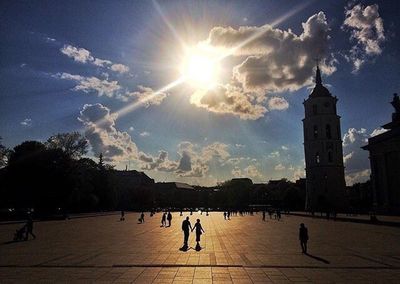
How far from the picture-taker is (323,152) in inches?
3565

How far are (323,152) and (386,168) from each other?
3144cm

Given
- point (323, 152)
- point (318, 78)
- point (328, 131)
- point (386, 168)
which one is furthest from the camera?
point (318, 78)

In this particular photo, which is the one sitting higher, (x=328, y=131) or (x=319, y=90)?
(x=319, y=90)

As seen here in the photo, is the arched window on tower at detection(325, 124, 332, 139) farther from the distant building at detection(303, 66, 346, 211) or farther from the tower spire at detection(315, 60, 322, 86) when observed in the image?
the tower spire at detection(315, 60, 322, 86)

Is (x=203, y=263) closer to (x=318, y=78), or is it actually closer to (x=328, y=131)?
(x=328, y=131)

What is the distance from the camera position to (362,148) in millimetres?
67062

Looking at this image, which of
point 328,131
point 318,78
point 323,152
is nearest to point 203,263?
point 323,152

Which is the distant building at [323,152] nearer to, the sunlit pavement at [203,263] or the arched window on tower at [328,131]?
the arched window on tower at [328,131]

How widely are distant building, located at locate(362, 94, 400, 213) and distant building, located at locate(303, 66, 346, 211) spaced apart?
2568cm

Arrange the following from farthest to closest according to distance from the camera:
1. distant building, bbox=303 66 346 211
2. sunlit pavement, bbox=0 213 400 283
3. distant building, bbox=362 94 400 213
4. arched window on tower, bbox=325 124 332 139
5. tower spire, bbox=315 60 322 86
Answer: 1. tower spire, bbox=315 60 322 86
2. arched window on tower, bbox=325 124 332 139
3. distant building, bbox=303 66 346 211
4. distant building, bbox=362 94 400 213
5. sunlit pavement, bbox=0 213 400 283

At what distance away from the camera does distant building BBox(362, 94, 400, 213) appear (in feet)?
186

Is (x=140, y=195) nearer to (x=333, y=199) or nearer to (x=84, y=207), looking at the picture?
(x=84, y=207)

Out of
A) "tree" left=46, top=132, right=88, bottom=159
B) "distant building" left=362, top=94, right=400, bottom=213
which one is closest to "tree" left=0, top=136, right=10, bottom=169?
"tree" left=46, top=132, right=88, bottom=159

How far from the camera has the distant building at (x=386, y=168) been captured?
186ft
